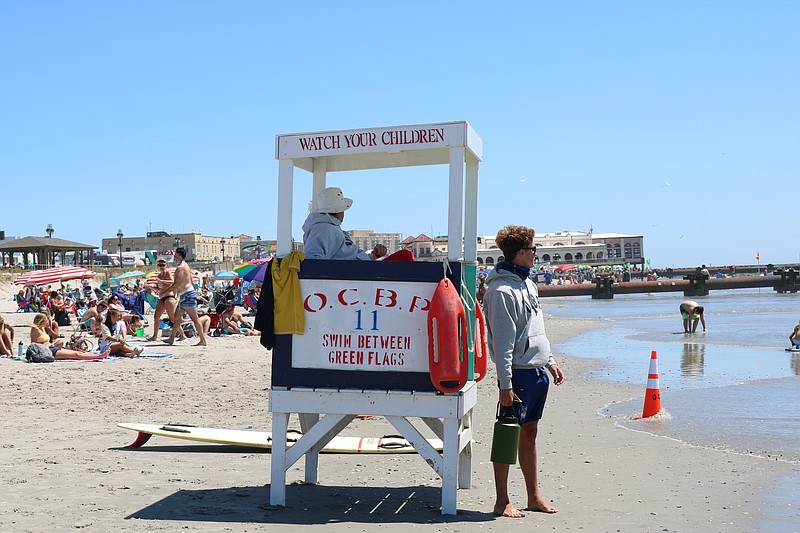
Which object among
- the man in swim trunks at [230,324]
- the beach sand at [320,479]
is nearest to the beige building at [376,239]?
the beach sand at [320,479]

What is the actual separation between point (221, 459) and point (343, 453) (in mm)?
961

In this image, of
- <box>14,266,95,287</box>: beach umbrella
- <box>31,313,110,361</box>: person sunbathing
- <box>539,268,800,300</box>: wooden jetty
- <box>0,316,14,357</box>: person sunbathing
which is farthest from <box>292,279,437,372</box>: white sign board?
<box>539,268,800,300</box>: wooden jetty

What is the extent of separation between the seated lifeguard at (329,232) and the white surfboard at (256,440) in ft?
6.37

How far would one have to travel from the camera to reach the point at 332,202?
5.53 metres

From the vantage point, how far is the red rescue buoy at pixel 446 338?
4824mm

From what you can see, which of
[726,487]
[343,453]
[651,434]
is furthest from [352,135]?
[651,434]

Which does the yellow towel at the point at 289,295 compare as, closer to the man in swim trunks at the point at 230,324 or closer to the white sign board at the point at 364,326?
the white sign board at the point at 364,326

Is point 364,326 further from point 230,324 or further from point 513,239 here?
point 230,324

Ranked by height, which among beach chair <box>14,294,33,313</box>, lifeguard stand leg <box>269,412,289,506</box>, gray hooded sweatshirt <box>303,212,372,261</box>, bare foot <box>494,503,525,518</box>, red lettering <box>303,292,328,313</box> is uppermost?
gray hooded sweatshirt <box>303,212,372,261</box>

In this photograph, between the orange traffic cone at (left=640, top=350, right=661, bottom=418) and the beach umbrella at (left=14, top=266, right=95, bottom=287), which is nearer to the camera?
the orange traffic cone at (left=640, top=350, right=661, bottom=418)

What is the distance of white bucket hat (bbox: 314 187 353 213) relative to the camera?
553 cm

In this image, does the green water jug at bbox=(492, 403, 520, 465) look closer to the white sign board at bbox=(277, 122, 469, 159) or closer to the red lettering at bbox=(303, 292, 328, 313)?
the red lettering at bbox=(303, 292, 328, 313)

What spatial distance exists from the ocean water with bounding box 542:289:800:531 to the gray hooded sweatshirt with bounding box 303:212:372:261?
289 centimetres

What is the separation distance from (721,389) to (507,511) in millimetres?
7976
